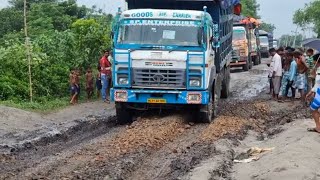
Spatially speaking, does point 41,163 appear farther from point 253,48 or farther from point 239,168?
point 253,48

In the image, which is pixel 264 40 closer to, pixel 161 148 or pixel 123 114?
pixel 123 114

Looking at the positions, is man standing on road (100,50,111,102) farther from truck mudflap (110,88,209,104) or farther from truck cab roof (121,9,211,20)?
truck mudflap (110,88,209,104)

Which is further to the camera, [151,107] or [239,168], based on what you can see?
[151,107]

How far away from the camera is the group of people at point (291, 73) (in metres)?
18.4

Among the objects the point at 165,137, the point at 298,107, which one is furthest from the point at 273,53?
the point at 165,137

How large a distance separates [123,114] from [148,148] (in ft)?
12.6

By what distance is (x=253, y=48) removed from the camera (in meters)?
37.4

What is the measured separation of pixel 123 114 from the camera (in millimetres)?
15086

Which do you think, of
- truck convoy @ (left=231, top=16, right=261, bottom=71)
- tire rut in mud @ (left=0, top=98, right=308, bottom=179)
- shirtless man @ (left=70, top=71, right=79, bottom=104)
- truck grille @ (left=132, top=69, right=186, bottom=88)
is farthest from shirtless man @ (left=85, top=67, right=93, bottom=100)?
truck convoy @ (left=231, top=16, right=261, bottom=71)

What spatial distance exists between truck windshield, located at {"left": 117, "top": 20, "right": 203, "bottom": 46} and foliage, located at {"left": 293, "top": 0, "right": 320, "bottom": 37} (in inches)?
2327

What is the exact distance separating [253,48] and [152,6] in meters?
22.1

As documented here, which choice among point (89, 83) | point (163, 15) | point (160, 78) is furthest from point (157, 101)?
point (89, 83)

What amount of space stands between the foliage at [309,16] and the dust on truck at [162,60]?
5906 centimetres

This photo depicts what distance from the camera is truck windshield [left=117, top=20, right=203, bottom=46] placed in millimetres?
14109
